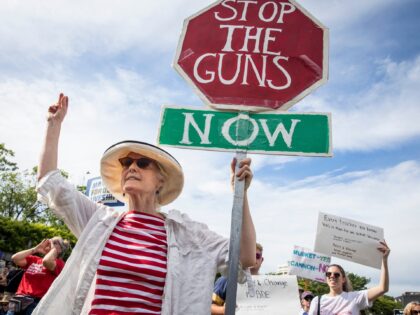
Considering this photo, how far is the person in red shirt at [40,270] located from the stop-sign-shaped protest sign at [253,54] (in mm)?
4509

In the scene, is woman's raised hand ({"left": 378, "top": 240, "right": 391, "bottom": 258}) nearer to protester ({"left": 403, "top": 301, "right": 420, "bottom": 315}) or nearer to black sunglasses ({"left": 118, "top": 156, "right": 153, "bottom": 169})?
protester ({"left": 403, "top": 301, "right": 420, "bottom": 315})

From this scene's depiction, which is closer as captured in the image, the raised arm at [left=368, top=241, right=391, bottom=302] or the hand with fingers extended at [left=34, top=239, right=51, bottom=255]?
the raised arm at [left=368, top=241, right=391, bottom=302]

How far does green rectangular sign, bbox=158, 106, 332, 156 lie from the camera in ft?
6.02

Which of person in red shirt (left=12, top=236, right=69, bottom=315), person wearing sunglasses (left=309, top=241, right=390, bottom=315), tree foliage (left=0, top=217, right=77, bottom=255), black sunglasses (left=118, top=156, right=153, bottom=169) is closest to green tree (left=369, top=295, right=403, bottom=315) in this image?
tree foliage (left=0, top=217, right=77, bottom=255)

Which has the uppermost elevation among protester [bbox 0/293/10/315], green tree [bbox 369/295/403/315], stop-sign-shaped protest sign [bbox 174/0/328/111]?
stop-sign-shaped protest sign [bbox 174/0/328/111]

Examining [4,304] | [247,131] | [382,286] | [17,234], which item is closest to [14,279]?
[4,304]

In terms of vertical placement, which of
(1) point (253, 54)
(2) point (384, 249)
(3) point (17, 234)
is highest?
(1) point (253, 54)

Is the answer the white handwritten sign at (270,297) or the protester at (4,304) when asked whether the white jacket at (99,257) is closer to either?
the white handwritten sign at (270,297)

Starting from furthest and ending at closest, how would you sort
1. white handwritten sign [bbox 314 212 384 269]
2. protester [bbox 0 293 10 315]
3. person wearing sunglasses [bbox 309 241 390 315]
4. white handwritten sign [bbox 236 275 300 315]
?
protester [bbox 0 293 10 315]
white handwritten sign [bbox 314 212 384 269]
white handwritten sign [bbox 236 275 300 315]
person wearing sunglasses [bbox 309 241 390 315]

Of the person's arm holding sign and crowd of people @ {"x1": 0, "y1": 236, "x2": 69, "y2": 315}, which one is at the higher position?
the person's arm holding sign

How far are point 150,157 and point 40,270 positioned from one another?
4381 mm

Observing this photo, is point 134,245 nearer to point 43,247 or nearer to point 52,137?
point 52,137

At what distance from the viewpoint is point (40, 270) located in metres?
5.61

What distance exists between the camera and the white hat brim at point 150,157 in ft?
7.20
